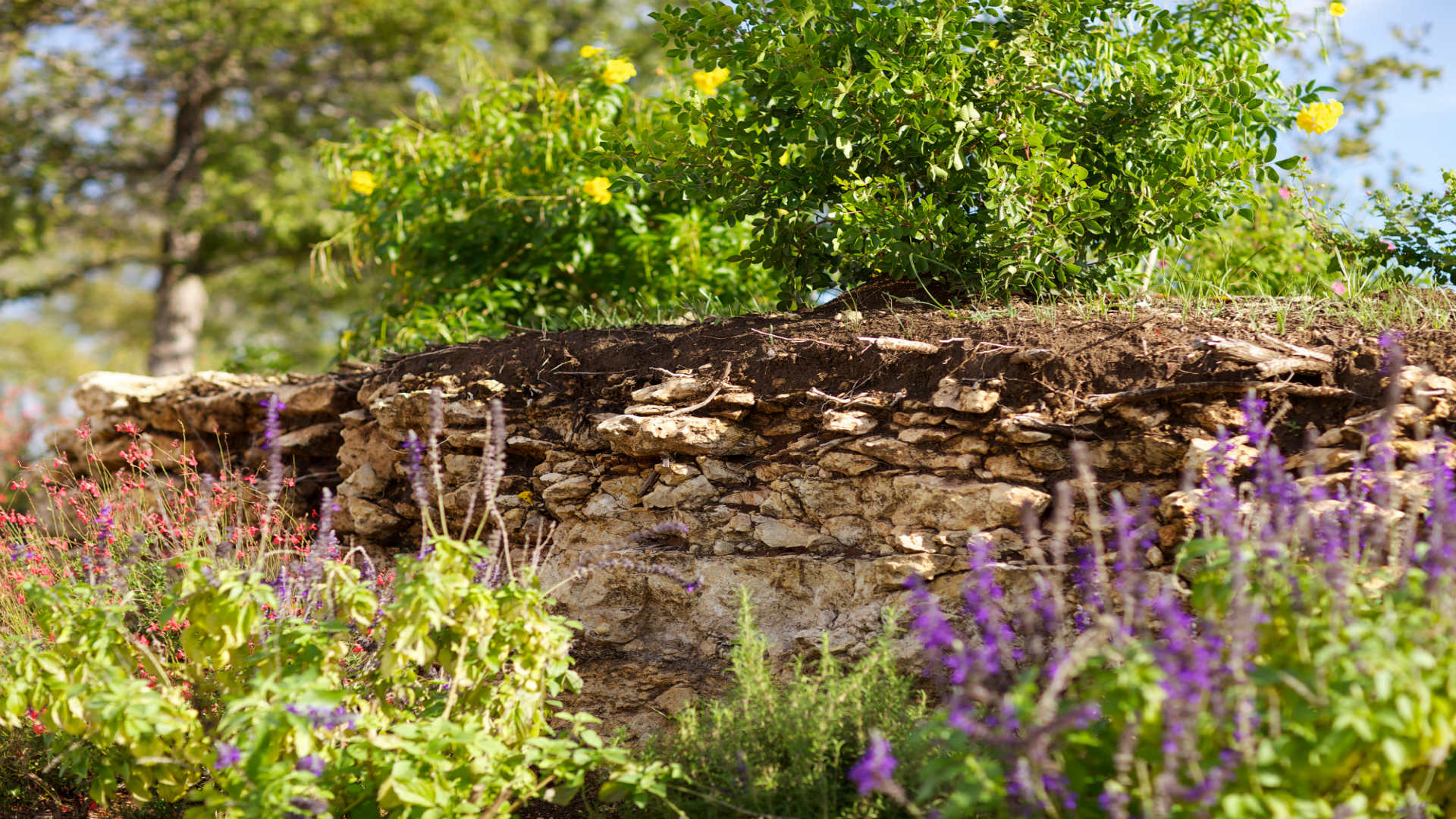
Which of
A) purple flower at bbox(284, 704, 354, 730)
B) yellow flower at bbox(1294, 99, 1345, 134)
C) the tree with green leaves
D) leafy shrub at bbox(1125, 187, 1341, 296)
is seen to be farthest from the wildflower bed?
the tree with green leaves

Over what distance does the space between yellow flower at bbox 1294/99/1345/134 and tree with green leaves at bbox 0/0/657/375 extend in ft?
26.6

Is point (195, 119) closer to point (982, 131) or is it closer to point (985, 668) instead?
point (982, 131)

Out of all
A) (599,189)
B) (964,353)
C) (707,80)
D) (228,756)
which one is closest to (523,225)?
(599,189)

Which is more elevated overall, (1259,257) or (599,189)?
(1259,257)

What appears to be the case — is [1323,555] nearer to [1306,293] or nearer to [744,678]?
[744,678]

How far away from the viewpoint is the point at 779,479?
3.51 m

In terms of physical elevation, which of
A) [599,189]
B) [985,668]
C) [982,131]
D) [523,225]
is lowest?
[985,668]

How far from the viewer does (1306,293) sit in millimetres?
3791

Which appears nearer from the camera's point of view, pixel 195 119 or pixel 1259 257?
pixel 1259 257

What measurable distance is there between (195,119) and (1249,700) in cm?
1323

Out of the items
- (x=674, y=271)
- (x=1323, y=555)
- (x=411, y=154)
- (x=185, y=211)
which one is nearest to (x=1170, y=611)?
(x=1323, y=555)

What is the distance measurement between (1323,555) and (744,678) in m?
1.47

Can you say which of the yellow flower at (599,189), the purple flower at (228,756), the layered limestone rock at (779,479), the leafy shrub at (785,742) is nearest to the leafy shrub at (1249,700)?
the leafy shrub at (785,742)

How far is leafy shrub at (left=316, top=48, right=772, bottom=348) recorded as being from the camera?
5.34 metres
